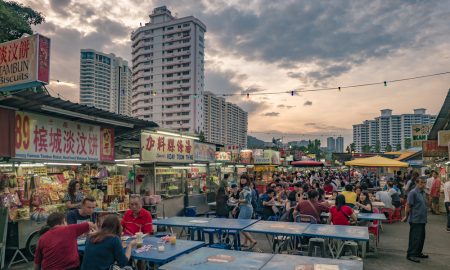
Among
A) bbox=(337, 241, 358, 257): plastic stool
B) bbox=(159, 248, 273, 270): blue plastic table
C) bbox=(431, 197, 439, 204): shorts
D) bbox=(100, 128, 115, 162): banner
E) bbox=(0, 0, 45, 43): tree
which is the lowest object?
bbox=(431, 197, 439, 204): shorts

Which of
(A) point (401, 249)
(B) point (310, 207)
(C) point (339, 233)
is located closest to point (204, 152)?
(B) point (310, 207)

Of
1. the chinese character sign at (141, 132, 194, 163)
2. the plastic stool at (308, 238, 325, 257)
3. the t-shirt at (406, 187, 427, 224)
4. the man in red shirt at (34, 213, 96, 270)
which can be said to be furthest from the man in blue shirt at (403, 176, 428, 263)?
the chinese character sign at (141, 132, 194, 163)

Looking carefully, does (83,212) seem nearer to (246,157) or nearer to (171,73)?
(246,157)

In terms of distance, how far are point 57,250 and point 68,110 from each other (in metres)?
5.04

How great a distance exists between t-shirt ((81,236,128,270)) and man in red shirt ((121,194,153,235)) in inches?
86.9

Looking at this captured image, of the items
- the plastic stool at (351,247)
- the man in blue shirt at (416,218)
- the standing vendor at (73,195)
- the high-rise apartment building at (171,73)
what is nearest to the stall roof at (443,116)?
the man in blue shirt at (416,218)

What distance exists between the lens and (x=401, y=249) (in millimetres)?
9445

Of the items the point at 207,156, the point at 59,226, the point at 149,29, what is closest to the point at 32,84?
the point at 59,226

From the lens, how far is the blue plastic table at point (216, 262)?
4.40 meters

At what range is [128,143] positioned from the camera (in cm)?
1346

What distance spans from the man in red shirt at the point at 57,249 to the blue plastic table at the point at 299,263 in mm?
2491

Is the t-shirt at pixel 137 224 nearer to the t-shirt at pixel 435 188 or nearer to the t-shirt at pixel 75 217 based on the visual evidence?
the t-shirt at pixel 75 217

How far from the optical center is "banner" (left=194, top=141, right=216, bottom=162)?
54.1 ft

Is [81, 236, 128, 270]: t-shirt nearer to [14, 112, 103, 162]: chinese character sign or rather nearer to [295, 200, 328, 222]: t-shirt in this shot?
[14, 112, 103, 162]: chinese character sign
